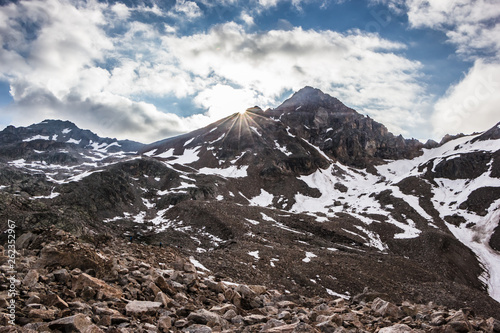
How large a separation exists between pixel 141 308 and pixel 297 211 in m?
91.6

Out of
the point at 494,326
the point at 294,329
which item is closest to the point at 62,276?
the point at 294,329

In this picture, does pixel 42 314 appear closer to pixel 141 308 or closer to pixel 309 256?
pixel 141 308

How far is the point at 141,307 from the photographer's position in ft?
29.2

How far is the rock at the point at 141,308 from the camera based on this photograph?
853 cm

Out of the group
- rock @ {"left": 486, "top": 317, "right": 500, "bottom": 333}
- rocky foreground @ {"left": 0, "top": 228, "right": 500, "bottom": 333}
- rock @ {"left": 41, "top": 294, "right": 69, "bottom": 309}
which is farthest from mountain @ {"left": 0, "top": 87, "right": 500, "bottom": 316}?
rock @ {"left": 41, "top": 294, "right": 69, "bottom": 309}

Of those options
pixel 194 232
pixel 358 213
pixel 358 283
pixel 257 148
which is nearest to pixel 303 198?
pixel 358 213

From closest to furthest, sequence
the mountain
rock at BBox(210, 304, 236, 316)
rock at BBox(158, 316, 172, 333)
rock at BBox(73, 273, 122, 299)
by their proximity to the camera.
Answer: rock at BBox(158, 316, 172, 333) < rock at BBox(73, 273, 122, 299) < rock at BBox(210, 304, 236, 316) < the mountain

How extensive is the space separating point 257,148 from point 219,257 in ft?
400

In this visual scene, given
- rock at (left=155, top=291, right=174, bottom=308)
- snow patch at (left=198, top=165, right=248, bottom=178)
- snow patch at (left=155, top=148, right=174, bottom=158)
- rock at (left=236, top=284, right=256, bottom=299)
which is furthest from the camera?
snow patch at (left=155, top=148, right=174, bottom=158)

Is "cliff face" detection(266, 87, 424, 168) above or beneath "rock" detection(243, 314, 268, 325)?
above

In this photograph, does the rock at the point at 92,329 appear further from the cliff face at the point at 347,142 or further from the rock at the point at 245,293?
the cliff face at the point at 347,142

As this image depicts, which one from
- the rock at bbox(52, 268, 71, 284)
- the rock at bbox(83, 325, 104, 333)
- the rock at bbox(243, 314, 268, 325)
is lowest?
the rock at bbox(243, 314, 268, 325)

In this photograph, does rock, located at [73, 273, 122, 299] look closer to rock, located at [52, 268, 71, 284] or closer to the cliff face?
rock, located at [52, 268, 71, 284]

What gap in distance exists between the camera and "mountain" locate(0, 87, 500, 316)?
3612 centimetres
